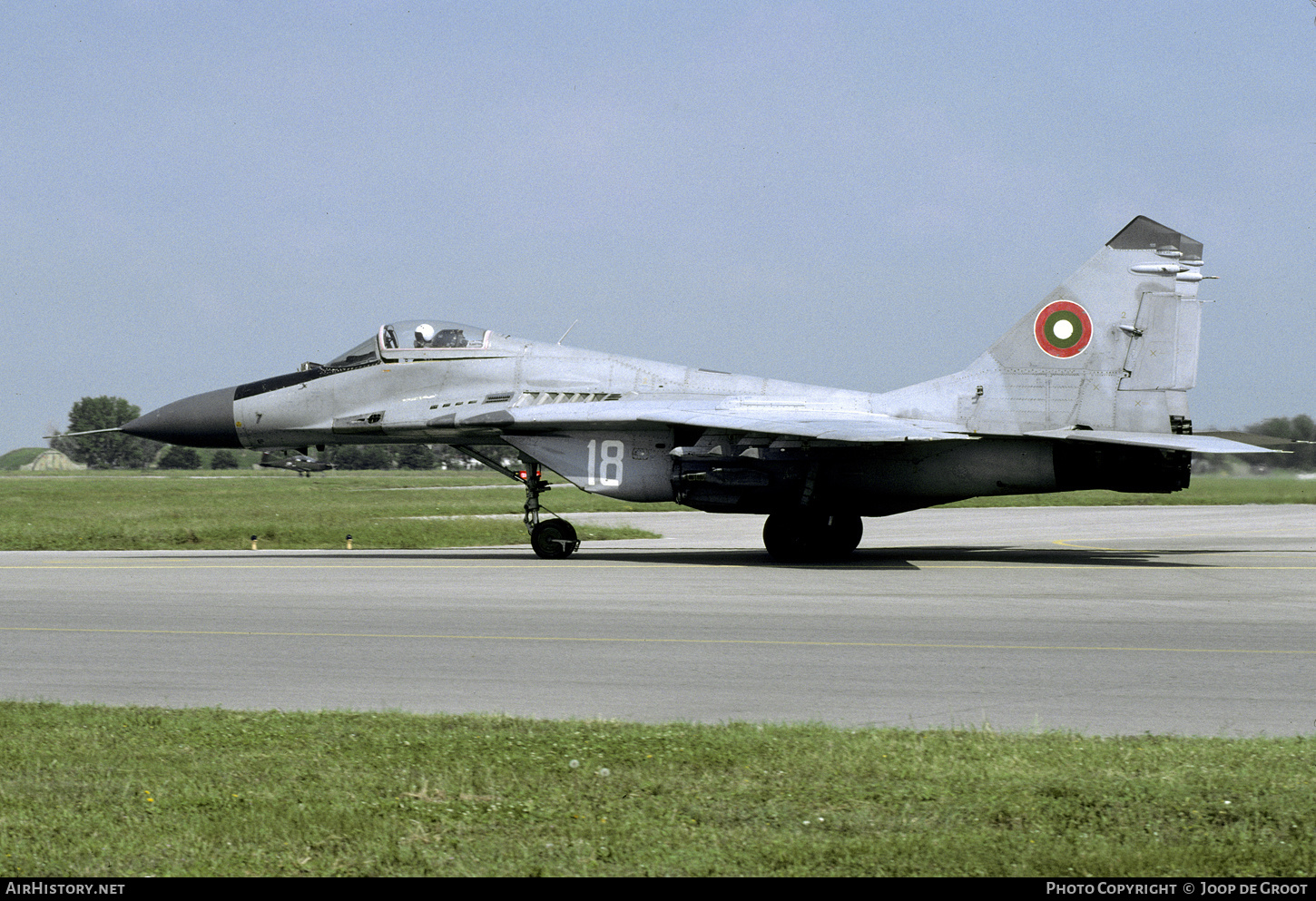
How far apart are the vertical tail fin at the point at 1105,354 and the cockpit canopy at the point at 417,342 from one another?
766 centimetres

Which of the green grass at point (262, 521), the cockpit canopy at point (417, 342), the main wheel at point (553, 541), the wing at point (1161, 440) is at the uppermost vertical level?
the cockpit canopy at point (417, 342)

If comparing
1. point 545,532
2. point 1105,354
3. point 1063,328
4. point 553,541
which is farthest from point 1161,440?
point 545,532

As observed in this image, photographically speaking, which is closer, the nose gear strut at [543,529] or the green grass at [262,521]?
the nose gear strut at [543,529]

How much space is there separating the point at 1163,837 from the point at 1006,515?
28.5 meters

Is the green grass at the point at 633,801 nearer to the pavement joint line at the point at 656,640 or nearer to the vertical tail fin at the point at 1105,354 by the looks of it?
the pavement joint line at the point at 656,640

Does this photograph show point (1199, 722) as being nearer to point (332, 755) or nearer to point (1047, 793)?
point (1047, 793)

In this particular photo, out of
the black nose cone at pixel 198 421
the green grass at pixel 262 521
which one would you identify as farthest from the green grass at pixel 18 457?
the black nose cone at pixel 198 421

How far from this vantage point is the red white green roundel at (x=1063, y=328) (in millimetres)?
18688

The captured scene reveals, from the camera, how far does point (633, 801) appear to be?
17.0 ft

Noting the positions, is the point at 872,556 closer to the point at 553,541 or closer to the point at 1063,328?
the point at 1063,328

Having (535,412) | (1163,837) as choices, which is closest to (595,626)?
(1163,837)

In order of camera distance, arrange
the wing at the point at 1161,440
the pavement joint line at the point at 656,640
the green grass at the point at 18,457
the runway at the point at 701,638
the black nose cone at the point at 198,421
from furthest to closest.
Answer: the green grass at the point at 18,457 < the black nose cone at the point at 198,421 < the wing at the point at 1161,440 < the pavement joint line at the point at 656,640 < the runway at the point at 701,638

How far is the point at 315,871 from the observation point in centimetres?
438

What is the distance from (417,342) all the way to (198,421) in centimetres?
415
